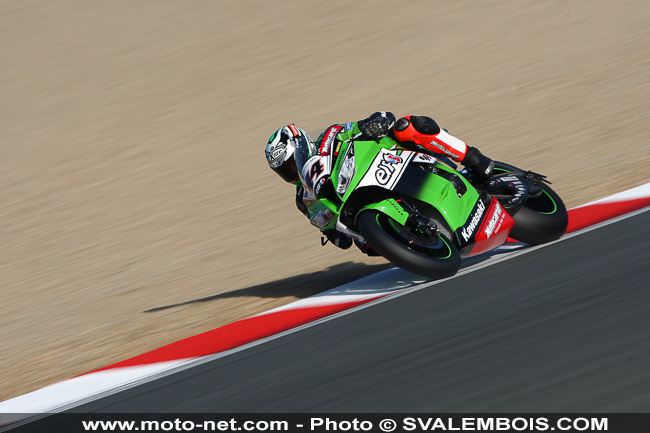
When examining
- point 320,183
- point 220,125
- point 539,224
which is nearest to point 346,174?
point 320,183

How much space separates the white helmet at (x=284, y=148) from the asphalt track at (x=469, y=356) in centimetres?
125

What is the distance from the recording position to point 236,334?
541 centimetres

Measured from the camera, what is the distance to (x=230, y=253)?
27.4 feet

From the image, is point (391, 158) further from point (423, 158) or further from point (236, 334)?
point (236, 334)

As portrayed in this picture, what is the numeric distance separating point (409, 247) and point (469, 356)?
1406 mm

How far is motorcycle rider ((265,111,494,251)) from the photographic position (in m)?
5.84

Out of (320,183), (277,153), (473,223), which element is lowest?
(473,223)

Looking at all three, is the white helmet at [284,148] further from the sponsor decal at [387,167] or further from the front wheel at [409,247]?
the front wheel at [409,247]

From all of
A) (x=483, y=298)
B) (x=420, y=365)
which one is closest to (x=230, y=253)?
(x=483, y=298)

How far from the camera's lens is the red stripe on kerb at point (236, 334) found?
5.18 metres

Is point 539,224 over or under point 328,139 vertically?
under

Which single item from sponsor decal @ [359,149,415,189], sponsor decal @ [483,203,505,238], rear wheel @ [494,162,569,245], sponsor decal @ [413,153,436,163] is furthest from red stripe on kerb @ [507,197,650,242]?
sponsor decal @ [359,149,415,189]

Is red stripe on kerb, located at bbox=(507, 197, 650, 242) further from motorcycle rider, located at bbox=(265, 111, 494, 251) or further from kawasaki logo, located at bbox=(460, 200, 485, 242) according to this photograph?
motorcycle rider, located at bbox=(265, 111, 494, 251)
